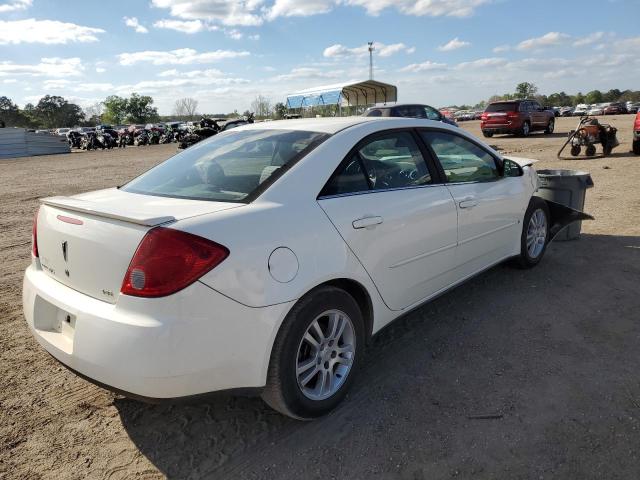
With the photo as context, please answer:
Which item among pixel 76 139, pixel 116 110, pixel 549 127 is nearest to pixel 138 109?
pixel 116 110

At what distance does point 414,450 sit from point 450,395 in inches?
21.6

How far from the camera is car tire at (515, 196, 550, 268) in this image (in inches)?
186

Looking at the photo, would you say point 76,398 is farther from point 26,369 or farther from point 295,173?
point 295,173

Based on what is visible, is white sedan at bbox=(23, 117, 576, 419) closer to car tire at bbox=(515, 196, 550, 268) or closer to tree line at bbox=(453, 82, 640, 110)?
car tire at bbox=(515, 196, 550, 268)

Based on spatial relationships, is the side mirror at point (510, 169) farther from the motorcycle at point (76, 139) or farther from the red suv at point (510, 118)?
the motorcycle at point (76, 139)

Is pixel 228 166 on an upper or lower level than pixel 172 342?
upper

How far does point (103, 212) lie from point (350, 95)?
133ft

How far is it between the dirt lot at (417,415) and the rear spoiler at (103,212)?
3.17ft

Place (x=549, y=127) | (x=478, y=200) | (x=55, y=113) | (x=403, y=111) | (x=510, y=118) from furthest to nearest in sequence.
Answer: (x=55, y=113)
(x=549, y=127)
(x=510, y=118)
(x=403, y=111)
(x=478, y=200)

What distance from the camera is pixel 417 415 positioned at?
107 inches

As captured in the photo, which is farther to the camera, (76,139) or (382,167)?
(76,139)

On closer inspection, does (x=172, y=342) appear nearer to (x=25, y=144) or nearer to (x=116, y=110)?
(x=25, y=144)

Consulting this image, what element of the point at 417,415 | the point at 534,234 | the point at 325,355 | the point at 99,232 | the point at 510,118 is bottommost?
the point at 417,415

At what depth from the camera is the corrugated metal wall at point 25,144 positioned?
32.4 meters
